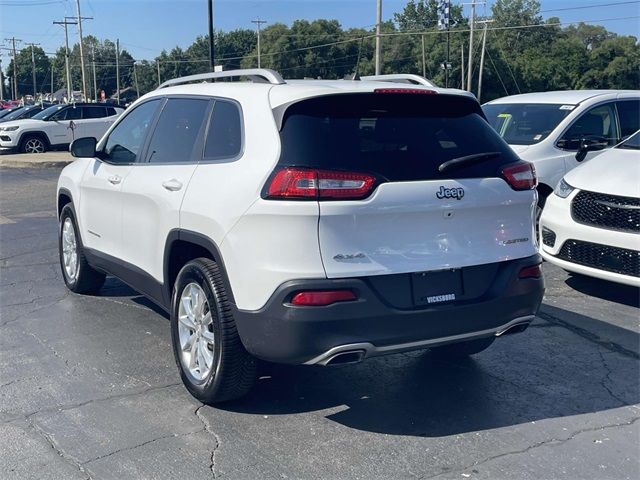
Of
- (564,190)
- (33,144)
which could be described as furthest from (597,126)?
(33,144)

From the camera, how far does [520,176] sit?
4.17m

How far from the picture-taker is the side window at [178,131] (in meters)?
4.62

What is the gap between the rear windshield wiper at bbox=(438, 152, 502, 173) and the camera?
3896 mm

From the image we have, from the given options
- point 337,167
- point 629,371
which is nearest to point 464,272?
point 337,167

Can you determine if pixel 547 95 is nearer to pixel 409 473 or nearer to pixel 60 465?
pixel 409 473

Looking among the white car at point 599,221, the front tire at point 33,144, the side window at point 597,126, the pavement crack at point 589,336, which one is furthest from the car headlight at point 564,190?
the front tire at point 33,144

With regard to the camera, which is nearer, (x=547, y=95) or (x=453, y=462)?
(x=453, y=462)

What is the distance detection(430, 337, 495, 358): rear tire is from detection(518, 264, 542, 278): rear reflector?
0.84 meters

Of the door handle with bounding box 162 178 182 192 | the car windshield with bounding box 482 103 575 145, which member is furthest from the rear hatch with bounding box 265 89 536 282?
the car windshield with bounding box 482 103 575 145

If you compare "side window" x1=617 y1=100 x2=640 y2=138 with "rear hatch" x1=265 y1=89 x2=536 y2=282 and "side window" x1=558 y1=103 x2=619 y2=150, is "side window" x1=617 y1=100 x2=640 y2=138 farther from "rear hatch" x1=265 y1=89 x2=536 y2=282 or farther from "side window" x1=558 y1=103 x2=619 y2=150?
"rear hatch" x1=265 y1=89 x2=536 y2=282

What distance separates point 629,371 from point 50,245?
700 cm

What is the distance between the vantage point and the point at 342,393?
4.48 metres

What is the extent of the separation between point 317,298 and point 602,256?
11.9 feet

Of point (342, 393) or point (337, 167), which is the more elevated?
point (337, 167)
